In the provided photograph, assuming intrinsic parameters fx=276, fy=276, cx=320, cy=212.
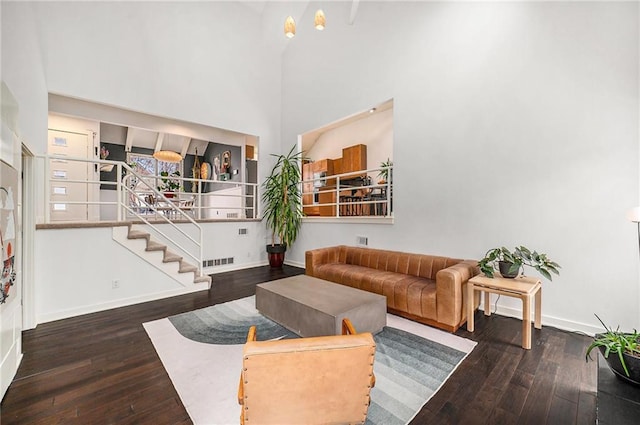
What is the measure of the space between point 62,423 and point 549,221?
451 cm

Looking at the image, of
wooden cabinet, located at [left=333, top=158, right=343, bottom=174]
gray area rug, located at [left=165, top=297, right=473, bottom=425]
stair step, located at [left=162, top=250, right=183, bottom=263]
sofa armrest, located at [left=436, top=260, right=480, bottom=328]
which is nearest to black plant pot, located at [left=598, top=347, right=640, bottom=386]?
gray area rug, located at [left=165, top=297, right=473, bottom=425]

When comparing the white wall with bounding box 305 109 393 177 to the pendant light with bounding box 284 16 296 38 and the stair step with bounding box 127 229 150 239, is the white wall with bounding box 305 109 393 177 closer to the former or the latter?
the pendant light with bounding box 284 16 296 38

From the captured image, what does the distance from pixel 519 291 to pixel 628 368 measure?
1141 mm

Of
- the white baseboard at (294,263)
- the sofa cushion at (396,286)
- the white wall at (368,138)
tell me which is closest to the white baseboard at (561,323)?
the sofa cushion at (396,286)

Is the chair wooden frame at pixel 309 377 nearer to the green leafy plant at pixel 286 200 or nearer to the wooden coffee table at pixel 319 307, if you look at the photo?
the wooden coffee table at pixel 319 307

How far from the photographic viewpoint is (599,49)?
2.78 meters

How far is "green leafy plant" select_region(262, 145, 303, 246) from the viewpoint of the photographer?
20.0 ft

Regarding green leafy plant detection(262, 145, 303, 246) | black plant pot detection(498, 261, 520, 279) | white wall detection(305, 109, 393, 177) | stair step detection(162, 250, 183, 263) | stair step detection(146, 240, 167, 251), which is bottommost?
stair step detection(162, 250, 183, 263)

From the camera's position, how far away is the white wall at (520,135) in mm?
2717

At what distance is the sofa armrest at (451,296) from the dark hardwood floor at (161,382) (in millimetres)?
215

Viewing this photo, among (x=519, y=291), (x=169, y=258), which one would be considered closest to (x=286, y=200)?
(x=169, y=258)

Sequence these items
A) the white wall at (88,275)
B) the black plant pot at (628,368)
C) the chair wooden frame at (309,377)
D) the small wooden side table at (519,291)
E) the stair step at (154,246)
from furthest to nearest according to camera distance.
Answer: the stair step at (154,246) → the white wall at (88,275) → the small wooden side table at (519,291) → the black plant pot at (628,368) → the chair wooden frame at (309,377)

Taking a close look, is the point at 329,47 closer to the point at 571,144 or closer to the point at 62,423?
the point at 571,144

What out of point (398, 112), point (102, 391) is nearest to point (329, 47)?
point (398, 112)
